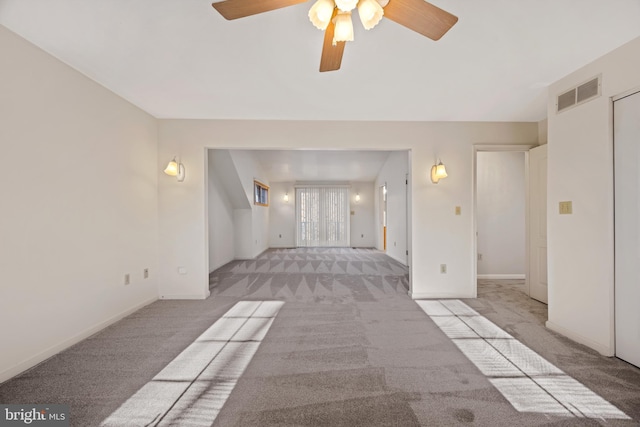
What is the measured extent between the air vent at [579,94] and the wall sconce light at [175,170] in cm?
437

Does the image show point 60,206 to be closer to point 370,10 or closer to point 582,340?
point 370,10

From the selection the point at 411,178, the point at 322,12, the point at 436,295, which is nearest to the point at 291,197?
the point at 411,178

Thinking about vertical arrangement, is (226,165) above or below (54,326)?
above

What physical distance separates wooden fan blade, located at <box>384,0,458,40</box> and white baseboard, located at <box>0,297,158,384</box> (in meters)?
3.36

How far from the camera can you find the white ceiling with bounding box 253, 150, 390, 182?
7.16m

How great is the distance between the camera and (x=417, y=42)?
6.84ft

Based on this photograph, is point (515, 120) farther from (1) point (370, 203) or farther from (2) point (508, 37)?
(1) point (370, 203)

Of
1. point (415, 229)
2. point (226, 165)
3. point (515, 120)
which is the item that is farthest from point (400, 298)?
point (226, 165)

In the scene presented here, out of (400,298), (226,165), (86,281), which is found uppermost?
(226,165)

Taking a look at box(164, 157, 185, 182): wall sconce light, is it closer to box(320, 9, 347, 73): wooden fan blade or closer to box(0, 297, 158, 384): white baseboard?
box(0, 297, 158, 384): white baseboard

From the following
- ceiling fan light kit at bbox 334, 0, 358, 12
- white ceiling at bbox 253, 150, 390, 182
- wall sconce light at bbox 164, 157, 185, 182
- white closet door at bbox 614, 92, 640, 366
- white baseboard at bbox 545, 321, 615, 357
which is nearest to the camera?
ceiling fan light kit at bbox 334, 0, 358, 12

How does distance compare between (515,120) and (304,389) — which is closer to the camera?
(304,389)

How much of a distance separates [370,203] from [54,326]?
8.57 m

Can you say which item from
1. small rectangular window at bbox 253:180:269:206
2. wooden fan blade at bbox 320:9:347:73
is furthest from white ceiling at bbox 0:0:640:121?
small rectangular window at bbox 253:180:269:206
